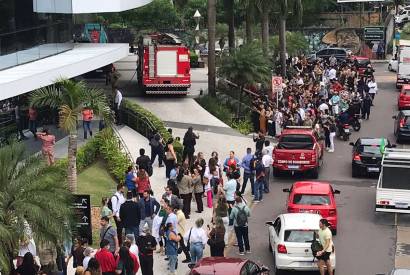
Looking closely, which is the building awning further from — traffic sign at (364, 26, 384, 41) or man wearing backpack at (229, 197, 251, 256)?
traffic sign at (364, 26, 384, 41)

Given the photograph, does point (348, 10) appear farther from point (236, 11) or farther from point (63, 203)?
point (63, 203)

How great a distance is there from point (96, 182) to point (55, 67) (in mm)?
5549

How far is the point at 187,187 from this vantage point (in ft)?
86.7

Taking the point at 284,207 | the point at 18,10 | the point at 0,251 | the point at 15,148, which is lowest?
the point at 284,207

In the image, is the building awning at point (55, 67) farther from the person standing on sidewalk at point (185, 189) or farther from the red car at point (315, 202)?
the red car at point (315, 202)

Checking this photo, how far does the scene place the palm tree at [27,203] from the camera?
17844mm

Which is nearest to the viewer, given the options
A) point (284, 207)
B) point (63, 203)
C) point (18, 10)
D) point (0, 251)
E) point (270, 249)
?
point (0, 251)

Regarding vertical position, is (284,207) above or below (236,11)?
below

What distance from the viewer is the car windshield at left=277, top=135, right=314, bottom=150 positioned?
107 feet

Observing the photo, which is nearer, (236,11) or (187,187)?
(187,187)

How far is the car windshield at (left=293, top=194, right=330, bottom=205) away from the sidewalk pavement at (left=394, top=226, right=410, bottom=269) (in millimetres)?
2207

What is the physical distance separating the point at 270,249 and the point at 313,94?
75.1 feet

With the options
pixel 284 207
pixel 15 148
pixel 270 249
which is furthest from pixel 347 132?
pixel 15 148

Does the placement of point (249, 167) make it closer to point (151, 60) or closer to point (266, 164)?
point (266, 164)
